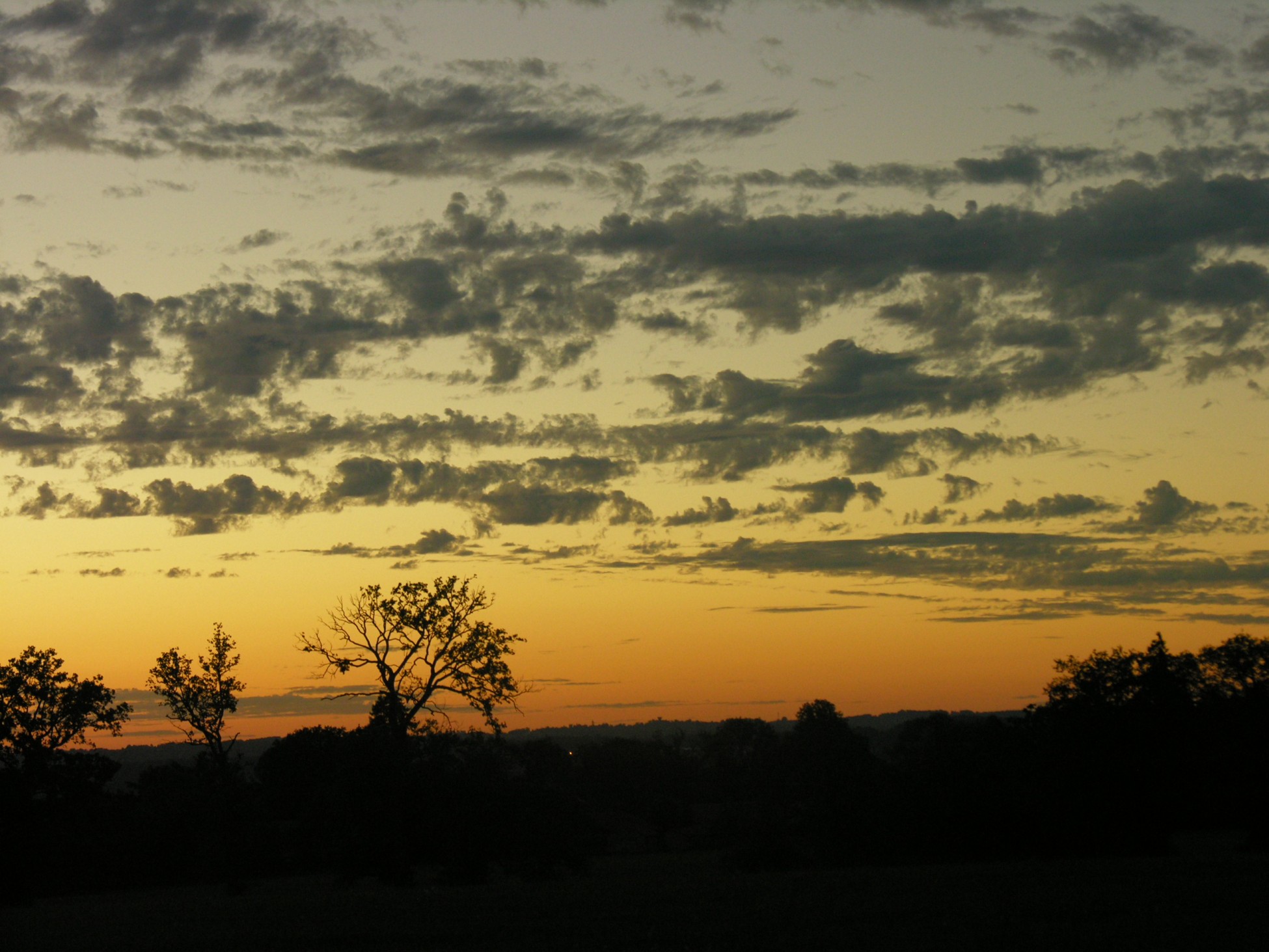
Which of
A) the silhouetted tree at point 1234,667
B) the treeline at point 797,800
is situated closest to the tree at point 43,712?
the treeline at point 797,800

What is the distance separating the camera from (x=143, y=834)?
7069 cm

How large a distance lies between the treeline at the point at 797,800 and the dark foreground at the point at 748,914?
2.65 metres

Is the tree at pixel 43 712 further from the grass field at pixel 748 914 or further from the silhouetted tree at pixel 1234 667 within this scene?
the silhouetted tree at pixel 1234 667

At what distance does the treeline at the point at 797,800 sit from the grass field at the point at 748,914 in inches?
104

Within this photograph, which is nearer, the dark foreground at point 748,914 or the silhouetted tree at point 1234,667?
the dark foreground at point 748,914

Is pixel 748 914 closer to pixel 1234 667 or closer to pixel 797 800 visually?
pixel 1234 667

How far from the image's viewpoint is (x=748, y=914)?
3300 centimetres

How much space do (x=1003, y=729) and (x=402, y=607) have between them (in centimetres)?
3365

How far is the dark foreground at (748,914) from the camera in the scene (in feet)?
90.1

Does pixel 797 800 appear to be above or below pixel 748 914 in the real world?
below

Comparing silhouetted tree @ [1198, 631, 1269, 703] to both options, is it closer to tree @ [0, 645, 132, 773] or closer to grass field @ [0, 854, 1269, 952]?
grass field @ [0, 854, 1269, 952]

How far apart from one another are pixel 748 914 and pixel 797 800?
51998 millimetres

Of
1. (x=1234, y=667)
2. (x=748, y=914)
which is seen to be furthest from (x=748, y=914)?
(x=1234, y=667)

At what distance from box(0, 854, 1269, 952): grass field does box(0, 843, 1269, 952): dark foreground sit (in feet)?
0.33
